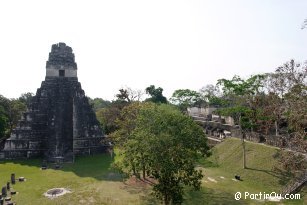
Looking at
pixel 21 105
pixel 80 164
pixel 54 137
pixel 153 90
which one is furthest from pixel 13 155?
pixel 153 90

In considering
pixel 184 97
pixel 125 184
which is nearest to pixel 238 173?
pixel 125 184

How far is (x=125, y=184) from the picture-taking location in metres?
26.3

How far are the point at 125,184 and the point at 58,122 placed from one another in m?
17.1

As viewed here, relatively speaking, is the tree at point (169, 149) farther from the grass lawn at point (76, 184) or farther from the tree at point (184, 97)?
the tree at point (184, 97)

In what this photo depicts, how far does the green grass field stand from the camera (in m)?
22.5

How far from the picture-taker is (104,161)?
36438mm

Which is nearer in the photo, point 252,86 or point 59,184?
point 59,184

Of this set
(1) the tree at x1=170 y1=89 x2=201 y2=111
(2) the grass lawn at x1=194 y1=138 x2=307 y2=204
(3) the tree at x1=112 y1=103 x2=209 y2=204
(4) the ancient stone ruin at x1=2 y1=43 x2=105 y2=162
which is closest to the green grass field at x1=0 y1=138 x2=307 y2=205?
(2) the grass lawn at x1=194 y1=138 x2=307 y2=204

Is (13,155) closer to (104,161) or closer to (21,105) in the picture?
(104,161)

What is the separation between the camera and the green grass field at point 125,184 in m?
22.5

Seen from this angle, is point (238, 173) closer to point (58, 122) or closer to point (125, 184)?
point (125, 184)

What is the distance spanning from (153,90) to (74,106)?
1314 inches

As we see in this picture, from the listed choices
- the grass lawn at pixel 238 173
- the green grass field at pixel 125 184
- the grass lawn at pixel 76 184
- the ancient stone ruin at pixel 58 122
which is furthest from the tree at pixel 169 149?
the ancient stone ruin at pixel 58 122

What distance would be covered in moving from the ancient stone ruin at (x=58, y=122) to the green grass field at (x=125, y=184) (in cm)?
231
